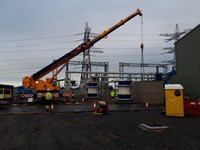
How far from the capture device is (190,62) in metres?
20.4

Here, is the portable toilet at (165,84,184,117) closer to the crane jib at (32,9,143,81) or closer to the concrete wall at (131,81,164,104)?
the concrete wall at (131,81,164,104)

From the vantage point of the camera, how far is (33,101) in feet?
88.9

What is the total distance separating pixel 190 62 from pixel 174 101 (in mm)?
7683

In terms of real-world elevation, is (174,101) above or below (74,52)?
below

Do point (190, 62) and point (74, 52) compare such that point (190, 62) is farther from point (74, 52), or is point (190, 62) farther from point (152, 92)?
point (74, 52)

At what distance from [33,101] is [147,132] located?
68.1 feet

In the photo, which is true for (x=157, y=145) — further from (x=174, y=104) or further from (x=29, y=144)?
(x=174, y=104)

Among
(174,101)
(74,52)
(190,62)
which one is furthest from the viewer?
(74,52)

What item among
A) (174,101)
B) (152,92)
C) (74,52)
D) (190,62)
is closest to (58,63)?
(74,52)

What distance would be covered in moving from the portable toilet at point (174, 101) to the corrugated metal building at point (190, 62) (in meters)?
5.51

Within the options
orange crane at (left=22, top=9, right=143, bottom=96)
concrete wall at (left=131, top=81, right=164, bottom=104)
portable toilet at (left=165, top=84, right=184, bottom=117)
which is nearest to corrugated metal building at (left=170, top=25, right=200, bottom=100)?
concrete wall at (left=131, top=81, right=164, bottom=104)

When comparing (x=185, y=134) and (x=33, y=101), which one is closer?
(x=185, y=134)

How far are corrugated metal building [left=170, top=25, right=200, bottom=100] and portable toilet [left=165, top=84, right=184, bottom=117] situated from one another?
5.51 metres

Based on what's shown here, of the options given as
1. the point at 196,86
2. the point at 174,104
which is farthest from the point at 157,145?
the point at 196,86
